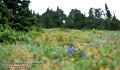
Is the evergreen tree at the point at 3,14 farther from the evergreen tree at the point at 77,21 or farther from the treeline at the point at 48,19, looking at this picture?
the evergreen tree at the point at 77,21

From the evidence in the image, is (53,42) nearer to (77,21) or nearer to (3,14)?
(3,14)

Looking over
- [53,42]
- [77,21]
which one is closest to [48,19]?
[77,21]

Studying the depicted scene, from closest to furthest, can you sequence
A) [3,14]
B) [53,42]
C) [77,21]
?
[53,42], [3,14], [77,21]

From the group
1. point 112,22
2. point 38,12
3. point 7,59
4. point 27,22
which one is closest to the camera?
point 7,59

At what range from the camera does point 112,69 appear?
4.93 m

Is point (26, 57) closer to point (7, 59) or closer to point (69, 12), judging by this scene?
point (7, 59)

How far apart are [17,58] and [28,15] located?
2267 centimetres

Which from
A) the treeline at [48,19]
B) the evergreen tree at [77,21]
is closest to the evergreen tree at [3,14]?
the treeline at [48,19]

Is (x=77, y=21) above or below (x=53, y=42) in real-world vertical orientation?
below

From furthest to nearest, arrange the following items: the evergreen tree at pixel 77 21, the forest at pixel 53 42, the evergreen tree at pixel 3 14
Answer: the evergreen tree at pixel 77 21 < the evergreen tree at pixel 3 14 < the forest at pixel 53 42

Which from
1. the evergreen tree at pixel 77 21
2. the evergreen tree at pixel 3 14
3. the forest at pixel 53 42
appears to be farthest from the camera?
the evergreen tree at pixel 77 21

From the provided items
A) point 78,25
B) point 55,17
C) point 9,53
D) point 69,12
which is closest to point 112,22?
point 78,25

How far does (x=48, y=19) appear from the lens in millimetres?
86000

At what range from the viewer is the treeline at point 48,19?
27.3m
